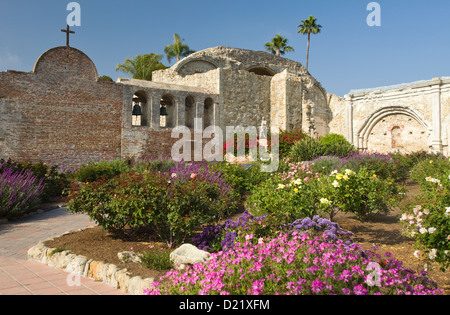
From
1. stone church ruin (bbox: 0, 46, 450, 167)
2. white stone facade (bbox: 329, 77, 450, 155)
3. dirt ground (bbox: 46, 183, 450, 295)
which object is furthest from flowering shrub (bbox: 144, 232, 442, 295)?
white stone facade (bbox: 329, 77, 450, 155)

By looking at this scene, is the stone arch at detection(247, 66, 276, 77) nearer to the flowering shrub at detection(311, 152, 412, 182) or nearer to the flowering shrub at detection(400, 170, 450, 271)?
the flowering shrub at detection(311, 152, 412, 182)

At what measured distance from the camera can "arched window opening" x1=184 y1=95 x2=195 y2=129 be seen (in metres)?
18.6

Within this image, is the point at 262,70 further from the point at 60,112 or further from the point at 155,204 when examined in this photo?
the point at 155,204

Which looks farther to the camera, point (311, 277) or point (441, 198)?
point (441, 198)

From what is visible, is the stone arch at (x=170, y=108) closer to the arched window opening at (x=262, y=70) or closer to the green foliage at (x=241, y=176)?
the green foliage at (x=241, y=176)

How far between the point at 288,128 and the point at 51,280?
59.0 feet

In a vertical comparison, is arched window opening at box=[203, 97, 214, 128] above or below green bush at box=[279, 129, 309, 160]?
above

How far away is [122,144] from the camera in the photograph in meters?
16.0

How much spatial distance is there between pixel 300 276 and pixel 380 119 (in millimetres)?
18648

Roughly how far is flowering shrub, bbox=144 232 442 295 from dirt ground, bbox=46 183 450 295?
944 millimetres

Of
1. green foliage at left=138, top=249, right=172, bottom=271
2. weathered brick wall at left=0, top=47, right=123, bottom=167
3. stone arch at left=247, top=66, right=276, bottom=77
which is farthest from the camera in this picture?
stone arch at left=247, top=66, right=276, bottom=77

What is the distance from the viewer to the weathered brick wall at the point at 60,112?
13.5 m
